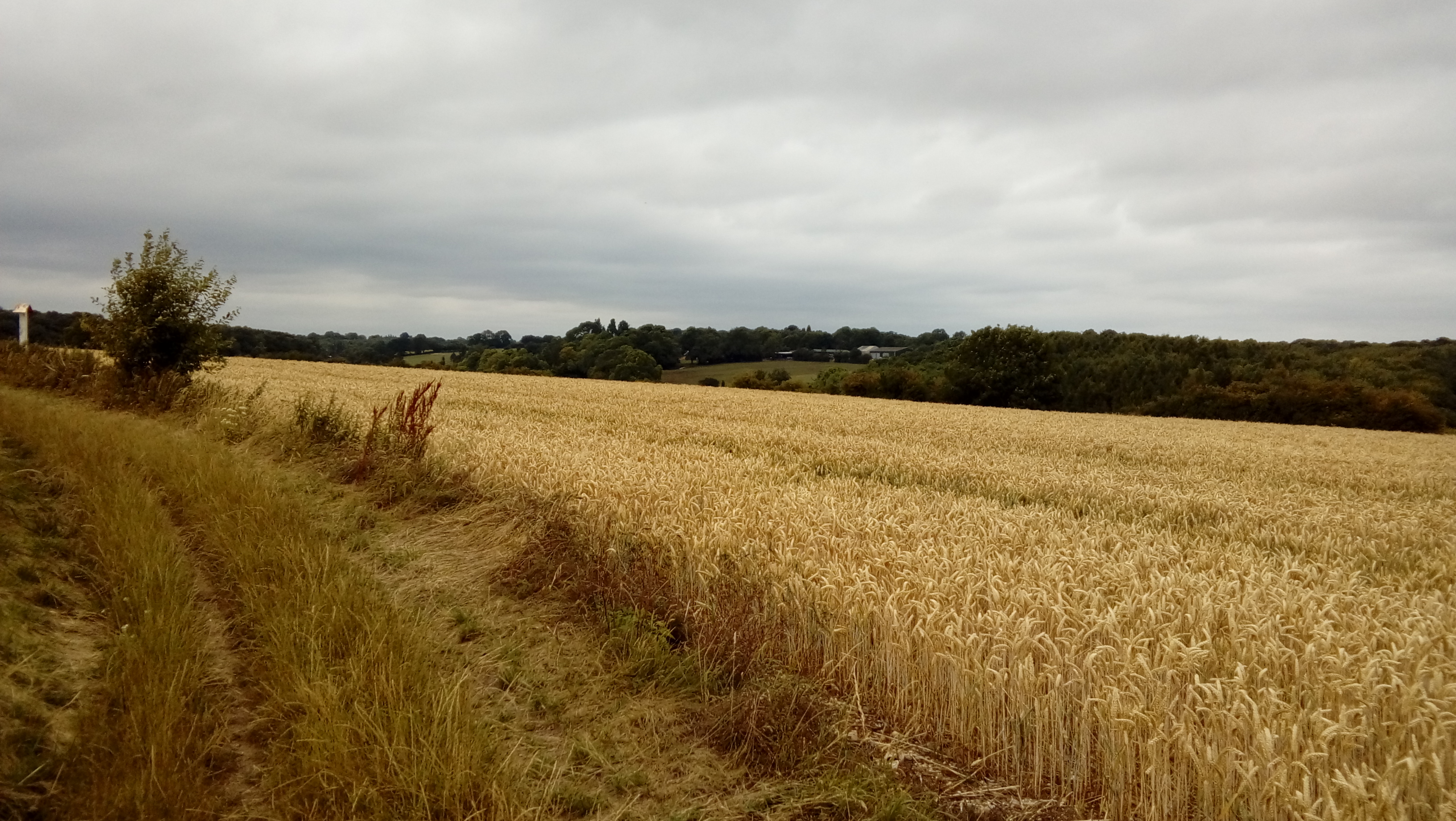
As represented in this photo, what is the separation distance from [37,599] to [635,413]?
1845cm

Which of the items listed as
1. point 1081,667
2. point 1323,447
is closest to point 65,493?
point 1081,667

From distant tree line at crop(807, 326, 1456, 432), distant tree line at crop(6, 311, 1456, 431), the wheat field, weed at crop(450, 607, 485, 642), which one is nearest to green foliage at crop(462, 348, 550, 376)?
distant tree line at crop(6, 311, 1456, 431)

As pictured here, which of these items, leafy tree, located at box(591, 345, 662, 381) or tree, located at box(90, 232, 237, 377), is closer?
tree, located at box(90, 232, 237, 377)

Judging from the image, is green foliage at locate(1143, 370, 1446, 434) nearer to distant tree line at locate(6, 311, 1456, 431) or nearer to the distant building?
distant tree line at locate(6, 311, 1456, 431)

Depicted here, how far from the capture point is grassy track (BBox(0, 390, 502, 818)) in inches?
130

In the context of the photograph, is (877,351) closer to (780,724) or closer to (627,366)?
(627,366)

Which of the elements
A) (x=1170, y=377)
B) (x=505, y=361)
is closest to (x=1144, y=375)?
(x=1170, y=377)

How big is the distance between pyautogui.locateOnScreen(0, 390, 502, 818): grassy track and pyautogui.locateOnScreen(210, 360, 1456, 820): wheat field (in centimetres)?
222

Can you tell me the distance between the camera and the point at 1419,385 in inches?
1941

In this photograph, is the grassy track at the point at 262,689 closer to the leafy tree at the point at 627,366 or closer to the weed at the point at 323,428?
the weed at the point at 323,428

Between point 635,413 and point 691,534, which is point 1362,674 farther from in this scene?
point 635,413

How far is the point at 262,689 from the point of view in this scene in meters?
4.30

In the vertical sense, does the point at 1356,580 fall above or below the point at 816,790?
above

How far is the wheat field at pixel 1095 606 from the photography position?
343cm
